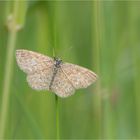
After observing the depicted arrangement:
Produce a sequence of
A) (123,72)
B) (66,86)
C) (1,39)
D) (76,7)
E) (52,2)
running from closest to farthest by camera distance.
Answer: (66,86)
(52,2)
(1,39)
(123,72)
(76,7)

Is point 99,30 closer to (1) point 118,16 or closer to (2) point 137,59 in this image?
(2) point 137,59

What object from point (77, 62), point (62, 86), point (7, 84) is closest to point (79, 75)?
point (62, 86)

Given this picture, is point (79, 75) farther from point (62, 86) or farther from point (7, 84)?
point (7, 84)

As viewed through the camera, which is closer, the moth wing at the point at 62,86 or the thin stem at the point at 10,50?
the moth wing at the point at 62,86

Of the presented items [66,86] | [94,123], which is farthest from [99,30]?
[94,123]

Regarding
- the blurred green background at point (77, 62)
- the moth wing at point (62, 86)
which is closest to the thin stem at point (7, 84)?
the blurred green background at point (77, 62)

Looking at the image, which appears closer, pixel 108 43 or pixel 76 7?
pixel 108 43

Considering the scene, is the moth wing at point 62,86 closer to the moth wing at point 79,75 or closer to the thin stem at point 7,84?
the moth wing at point 79,75
